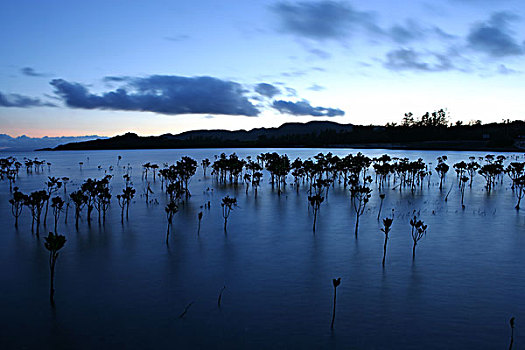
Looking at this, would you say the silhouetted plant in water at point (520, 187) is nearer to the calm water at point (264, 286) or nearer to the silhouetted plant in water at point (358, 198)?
the calm water at point (264, 286)

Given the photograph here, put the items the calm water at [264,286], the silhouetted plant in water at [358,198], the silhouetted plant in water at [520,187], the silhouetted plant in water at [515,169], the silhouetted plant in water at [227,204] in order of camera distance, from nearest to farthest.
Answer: the calm water at [264,286]
the silhouetted plant in water at [227,204]
the silhouetted plant in water at [358,198]
the silhouetted plant in water at [520,187]
the silhouetted plant in water at [515,169]

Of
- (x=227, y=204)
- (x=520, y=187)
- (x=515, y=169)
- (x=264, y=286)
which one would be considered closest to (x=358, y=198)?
(x=520, y=187)

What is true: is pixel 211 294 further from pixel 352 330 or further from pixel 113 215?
pixel 113 215

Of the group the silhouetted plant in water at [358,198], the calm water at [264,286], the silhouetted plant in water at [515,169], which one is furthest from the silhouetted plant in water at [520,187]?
the silhouetted plant in water at [358,198]

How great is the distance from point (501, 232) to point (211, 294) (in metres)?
13.7

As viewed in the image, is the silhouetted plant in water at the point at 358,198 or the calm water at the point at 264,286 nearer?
the calm water at the point at 264,286

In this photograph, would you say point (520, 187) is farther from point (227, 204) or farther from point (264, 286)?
point (264, 286)

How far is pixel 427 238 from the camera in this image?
47.0 feet

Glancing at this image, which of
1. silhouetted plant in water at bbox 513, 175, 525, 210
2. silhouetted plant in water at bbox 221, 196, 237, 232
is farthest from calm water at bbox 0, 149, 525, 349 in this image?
silhouetted plant in water at bbox 513, 175, 525, 210

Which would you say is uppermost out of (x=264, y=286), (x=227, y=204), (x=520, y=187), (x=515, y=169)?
(x=515, y=169)

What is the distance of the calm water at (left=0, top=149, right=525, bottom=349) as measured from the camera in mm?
7148

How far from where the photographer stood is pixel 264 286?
31.7ft

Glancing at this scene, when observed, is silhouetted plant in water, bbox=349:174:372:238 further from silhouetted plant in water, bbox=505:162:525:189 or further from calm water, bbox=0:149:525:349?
silhouetted plant in water, bbox=505:162:525:189

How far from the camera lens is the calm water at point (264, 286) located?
23.5 ft
